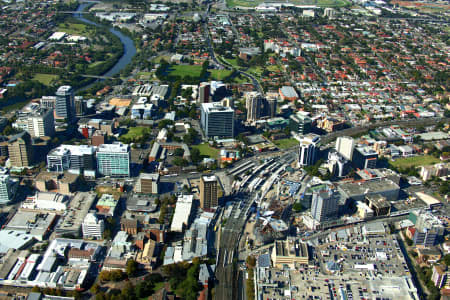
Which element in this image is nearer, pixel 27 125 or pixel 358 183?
pixel 358 183

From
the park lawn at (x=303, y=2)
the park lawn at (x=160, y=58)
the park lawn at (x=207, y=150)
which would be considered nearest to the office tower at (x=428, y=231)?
the park lawn at (x=207, y=150)

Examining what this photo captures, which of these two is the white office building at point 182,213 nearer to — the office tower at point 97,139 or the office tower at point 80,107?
the office tower at point 97,139

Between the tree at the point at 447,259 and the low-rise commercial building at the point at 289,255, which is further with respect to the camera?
the tree at the point at 447,259

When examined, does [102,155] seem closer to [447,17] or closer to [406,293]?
[406,293]

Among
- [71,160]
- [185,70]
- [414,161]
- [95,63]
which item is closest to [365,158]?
[414,161]

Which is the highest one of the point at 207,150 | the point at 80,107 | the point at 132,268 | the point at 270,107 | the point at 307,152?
the point at 270,107

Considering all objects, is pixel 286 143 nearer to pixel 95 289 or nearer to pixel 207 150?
pixel 207 150

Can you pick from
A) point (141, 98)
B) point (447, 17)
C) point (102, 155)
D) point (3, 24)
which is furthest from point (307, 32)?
point (102, 155)
